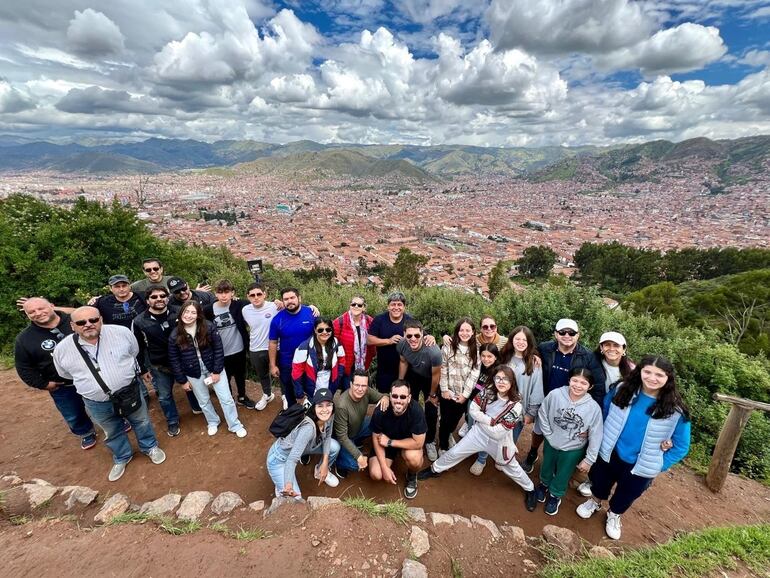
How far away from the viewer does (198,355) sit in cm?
349

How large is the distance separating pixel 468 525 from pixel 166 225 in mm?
63449

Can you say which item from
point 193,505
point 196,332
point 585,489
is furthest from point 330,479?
point 585,489

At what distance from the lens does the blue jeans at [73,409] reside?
3.45 meters

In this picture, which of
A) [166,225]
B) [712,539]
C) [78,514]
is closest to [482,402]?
[712,539]

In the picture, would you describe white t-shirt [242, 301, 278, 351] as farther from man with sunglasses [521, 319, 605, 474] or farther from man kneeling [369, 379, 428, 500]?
man with sunglasses [521, 319, 605, 474]

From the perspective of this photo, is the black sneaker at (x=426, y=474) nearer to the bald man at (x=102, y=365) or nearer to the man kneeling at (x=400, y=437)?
the man kneeling at (x=400, y=437)

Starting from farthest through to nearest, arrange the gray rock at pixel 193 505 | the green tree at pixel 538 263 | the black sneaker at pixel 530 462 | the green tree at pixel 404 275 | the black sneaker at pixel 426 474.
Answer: the green tree at pixel 538 263, the green tree at pixel 404 275, the black sneaker at pixel 530 462, the black sneaker at pixel 426 474, the gray rock at pixel 193 505

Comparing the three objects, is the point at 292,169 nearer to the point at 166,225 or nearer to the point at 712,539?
the point at 166,225

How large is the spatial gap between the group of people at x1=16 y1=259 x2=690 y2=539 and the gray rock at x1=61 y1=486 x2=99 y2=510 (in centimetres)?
39

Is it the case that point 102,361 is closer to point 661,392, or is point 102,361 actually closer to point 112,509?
point 112,509

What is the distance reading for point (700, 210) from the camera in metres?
77.0

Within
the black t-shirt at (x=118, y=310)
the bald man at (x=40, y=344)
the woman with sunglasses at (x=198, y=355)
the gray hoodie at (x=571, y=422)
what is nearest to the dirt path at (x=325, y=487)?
the woman with sunglasses at (x=198, y=355)

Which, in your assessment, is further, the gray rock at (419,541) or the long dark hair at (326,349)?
the long dark hair at (326,349)

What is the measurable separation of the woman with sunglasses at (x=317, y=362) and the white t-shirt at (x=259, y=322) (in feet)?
2.24
